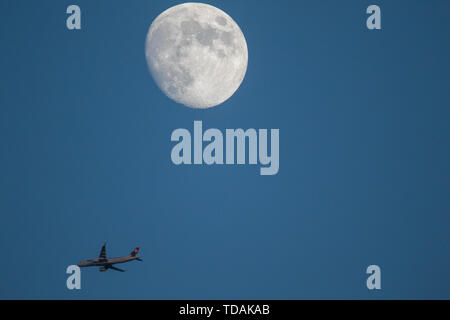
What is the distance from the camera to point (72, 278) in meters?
28.6

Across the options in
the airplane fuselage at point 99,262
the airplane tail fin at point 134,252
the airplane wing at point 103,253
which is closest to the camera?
the airplane fuselage at point 99,262

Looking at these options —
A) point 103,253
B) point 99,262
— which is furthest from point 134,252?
point 99,262

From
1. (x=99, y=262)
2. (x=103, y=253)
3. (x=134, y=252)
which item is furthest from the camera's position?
(x=134, y=252)

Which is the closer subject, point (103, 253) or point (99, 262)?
point (99, 262)

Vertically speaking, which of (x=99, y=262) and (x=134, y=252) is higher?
(x=134, y=252)

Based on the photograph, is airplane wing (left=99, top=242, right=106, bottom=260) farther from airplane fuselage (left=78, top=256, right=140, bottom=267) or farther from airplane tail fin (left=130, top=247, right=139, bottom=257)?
airplane tail fin (left=130, top=247, right=139, bottom=257)

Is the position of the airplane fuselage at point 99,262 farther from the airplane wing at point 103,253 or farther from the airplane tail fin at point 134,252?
the airplane tail fin at point 134,252

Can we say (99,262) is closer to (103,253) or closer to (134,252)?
(103,253)

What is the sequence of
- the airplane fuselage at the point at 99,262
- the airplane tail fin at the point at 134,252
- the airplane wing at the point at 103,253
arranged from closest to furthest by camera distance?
1. the airplane fuselage at the point at 99,262
2. the airplane wing at the point at 103,253
3. the airplane tail fin at the point at 134,252

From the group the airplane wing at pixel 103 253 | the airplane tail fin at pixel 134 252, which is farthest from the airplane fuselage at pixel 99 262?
the airplane tail fin at pixel 134 252

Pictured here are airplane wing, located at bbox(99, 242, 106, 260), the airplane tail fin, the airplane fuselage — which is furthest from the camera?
the airplane tail fin

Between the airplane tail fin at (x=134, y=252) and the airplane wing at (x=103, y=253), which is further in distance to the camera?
the airplane tail fin at (x=134, y=252)

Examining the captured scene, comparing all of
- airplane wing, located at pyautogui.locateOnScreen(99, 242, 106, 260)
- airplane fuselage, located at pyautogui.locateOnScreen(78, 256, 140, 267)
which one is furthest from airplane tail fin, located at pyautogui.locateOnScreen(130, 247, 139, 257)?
airplane wing, located at pyautogui.locateOnScreen(99, 242, 106, 260)

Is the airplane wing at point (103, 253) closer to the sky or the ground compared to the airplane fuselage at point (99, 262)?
closer to the sky
